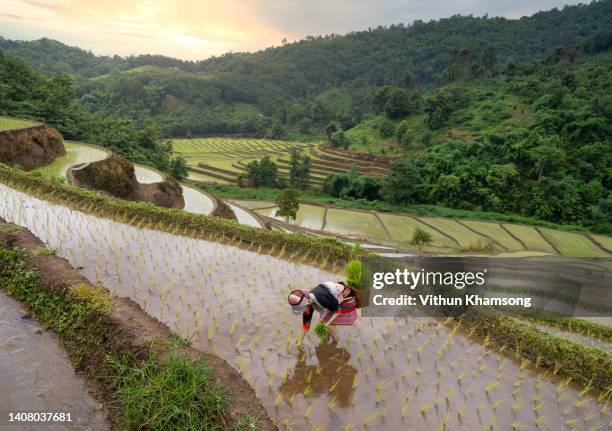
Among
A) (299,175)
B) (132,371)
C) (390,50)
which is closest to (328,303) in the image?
(132,371)

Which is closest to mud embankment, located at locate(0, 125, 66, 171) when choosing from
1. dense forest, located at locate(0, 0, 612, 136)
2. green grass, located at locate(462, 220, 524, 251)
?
green grass, located at locate(462, 220, 524, 251)

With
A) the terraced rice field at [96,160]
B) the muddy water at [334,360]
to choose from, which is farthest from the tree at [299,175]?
the muddy water at [334,360]

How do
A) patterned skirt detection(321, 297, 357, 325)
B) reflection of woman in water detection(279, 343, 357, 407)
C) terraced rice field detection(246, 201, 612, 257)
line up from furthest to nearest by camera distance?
terraced rice field detection(246, 201, 612, 257), patterned skirt detection(321, 297, 357, 325), reflection of woman in water detection(279, 343, 357, 407)

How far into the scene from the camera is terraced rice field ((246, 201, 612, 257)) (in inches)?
861

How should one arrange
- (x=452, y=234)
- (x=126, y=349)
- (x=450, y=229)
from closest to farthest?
(x=126, y=349), (x=452, y=234), (x=450, y=229)

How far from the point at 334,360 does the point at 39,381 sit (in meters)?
3.20

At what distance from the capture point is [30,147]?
1509 centimetres

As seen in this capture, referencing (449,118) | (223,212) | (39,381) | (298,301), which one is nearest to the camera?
(39,381)

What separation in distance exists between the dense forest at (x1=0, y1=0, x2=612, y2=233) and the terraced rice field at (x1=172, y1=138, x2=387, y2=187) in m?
3.41

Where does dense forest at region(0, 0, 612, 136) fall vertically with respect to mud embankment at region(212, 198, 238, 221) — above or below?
above

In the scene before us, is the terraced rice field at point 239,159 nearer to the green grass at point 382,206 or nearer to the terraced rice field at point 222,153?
the terraced rice field at point 222,153

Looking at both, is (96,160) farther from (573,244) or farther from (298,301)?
(573,244)

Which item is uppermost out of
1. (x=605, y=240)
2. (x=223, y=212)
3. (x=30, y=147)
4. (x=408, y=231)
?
(x=30, y=147)

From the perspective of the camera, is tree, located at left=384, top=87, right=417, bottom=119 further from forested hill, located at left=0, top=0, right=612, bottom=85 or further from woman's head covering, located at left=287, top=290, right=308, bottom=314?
woman's head covering, located at left=287, top=290, right=308, bottom=314
